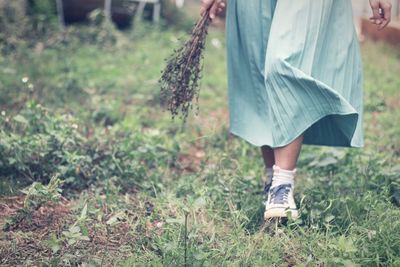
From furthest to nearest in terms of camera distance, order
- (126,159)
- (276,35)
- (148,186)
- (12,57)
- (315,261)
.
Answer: (12,57) → (126,159) → (148,186) → (276,35) → (315,261)

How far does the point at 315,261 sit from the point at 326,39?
93cm

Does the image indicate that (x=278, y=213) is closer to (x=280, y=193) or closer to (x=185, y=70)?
(x=280, y=193)

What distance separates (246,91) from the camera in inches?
116

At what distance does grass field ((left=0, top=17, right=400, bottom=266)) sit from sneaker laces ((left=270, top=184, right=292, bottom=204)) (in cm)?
10

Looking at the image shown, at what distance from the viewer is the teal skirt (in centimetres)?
257

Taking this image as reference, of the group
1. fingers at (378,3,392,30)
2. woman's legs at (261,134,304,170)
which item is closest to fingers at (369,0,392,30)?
fingers at (378,3,392,30)

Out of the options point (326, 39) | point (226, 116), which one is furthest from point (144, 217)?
point (226, 116)

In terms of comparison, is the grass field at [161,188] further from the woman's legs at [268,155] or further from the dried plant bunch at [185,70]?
the dried plant bunch at [185,70]

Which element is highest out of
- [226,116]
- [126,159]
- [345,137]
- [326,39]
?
[326,39]

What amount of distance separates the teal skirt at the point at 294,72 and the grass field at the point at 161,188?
323 millimetres

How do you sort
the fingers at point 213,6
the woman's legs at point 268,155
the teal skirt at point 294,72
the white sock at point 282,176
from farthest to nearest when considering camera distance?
the woman's legs at point 268,155 < the fingers at point 213,6 < the white sock at point 282,176 < the teal skirt at point 294,72

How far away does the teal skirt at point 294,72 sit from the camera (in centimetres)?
257

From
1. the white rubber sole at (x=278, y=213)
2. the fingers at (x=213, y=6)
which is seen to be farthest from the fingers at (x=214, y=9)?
the white rubber sole at (x=278, y=213)

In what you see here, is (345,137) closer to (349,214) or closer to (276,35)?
(349,214)
